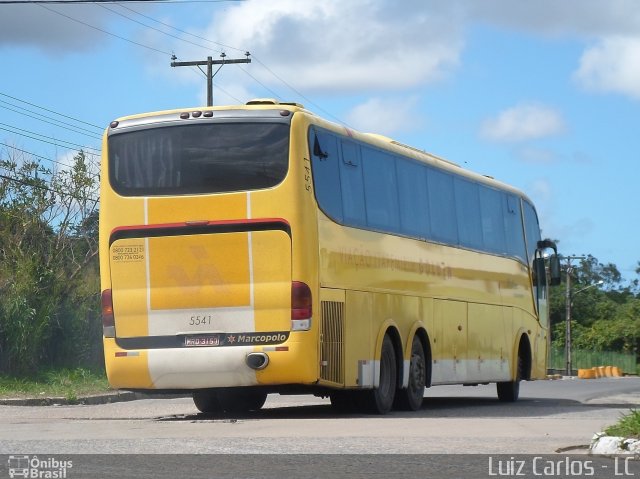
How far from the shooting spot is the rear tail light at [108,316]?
56.5 ft

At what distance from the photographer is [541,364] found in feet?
87.1

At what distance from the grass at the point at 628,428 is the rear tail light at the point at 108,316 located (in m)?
7.12

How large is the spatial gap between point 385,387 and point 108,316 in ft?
12.9

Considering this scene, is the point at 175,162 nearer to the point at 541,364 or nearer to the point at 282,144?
the point at 282,144

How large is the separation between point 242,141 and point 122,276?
7.55ft

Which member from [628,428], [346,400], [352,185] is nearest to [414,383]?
[346,400]

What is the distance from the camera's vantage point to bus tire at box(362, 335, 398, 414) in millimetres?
18250

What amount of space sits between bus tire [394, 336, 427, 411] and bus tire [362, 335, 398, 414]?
59cm

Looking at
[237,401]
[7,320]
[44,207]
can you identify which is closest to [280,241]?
[237,401]

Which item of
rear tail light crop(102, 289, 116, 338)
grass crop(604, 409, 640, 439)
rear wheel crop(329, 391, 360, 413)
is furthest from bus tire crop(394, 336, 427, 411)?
grass crop(604, 409, 640, 439)

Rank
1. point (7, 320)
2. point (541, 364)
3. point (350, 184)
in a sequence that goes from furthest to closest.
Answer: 1. point (7, 320)
2. point (541, 364)
3. point (350, 184)

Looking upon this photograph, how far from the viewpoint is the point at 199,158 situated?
16.9m

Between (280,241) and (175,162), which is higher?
(175,162)

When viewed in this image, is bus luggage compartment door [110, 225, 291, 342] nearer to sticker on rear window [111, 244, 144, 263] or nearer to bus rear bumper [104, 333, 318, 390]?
sticker on rear window [111, 244, 144, 263]
